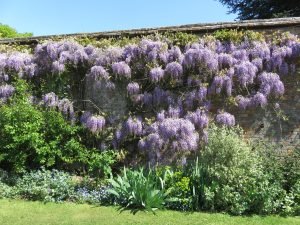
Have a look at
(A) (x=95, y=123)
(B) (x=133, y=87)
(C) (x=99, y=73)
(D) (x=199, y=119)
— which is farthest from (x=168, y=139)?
(C) (x=99, y=73)

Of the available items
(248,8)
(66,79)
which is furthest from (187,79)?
(248,8)

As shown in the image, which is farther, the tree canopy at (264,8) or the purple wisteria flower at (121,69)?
the tree canopy at (264,8)

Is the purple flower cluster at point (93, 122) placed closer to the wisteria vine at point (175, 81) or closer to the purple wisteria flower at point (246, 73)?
the wisteria vine at point (175, 81)

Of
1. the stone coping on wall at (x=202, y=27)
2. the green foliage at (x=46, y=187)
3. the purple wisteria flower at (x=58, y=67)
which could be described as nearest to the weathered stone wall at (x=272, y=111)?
the stone coping on wall at (x=202, y=27)

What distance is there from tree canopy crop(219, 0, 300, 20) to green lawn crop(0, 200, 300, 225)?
9.86m

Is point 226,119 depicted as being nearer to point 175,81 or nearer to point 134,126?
point 175,81

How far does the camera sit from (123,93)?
380 inches

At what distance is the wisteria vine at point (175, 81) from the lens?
29.3ft

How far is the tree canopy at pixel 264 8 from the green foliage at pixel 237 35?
20.5ft

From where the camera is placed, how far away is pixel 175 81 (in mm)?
9320

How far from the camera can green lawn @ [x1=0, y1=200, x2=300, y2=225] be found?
6.60m

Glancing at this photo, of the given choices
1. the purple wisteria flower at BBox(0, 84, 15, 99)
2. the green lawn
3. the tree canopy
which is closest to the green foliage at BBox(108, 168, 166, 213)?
the green lawn

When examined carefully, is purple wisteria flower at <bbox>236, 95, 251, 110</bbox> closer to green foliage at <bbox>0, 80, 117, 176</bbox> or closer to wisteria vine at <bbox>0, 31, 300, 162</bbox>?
wisteria vine at <bbox>0, 31, 300, 162</bbox>

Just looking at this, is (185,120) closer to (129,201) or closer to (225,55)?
(225,55)
